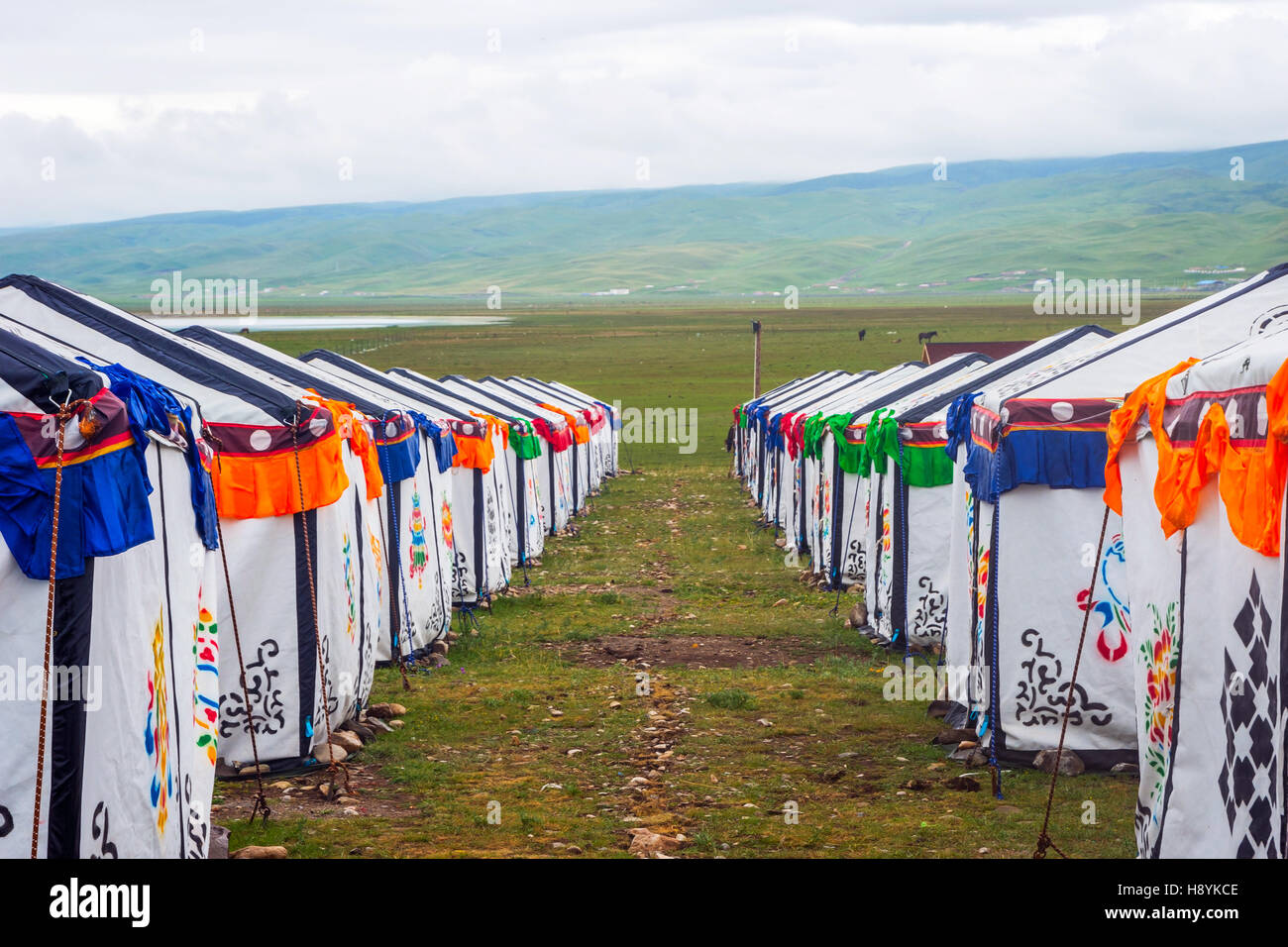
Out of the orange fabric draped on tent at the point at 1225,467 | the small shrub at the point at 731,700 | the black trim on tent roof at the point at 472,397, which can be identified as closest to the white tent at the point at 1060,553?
the orange fabric draped on tent at the point at 1225,467

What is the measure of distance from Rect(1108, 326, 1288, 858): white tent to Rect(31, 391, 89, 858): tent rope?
4.71 meters

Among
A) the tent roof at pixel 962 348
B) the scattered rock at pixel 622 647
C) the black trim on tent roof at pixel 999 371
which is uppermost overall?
the tent roof at pixel 962 348

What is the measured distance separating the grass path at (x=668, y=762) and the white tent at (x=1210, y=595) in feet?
5.53

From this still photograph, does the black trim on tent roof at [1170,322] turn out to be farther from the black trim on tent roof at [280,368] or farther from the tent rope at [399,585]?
the black trim on tent roof at [280,368]

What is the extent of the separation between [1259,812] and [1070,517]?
4.27m

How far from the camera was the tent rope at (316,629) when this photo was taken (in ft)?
30.0

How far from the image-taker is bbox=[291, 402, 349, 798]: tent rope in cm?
913

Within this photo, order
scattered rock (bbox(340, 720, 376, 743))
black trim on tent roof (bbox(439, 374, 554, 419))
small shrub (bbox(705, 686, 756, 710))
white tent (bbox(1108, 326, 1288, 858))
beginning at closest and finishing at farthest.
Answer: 1. white tent (bbox(1108, 326, 1288, 858))
2. scattered rock (bbox(340, 720, 376, 743))
3. small shrub (bbox(705, 686, 756, 710))
4. black trim on tent roof (bbox(439, 374, 554, 419))

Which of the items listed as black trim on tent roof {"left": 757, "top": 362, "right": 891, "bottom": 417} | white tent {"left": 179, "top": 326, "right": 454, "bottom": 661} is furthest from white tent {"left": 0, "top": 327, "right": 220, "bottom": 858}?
black trim on tent roof {"left": 757, "top": 362, "right": 891, "bottom": 417}

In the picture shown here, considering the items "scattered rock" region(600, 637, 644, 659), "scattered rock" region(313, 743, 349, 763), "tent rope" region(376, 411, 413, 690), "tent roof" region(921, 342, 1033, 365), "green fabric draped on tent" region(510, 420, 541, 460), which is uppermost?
"tent roof" region(921, 342, 1033, 365)

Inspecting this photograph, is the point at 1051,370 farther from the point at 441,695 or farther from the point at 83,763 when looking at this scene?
the point at 83,763

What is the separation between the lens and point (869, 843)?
7.93 m

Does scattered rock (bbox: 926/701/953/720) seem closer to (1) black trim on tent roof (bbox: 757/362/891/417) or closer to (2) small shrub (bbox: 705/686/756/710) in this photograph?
(2) small shrub (bbox: 705/686/756/710)
